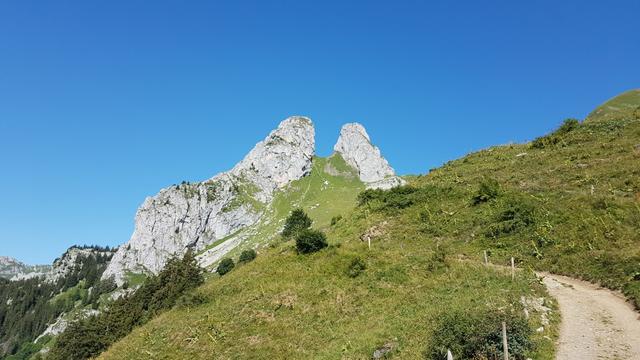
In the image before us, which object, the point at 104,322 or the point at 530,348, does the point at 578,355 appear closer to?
the point at 530,348

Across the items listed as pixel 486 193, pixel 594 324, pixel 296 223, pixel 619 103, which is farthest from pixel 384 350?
pixel 619 103

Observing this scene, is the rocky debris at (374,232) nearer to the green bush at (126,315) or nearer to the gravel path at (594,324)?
the gravel path at (594,324)

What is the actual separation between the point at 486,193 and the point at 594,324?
83.0 ft

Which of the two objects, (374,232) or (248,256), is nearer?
(374,232)

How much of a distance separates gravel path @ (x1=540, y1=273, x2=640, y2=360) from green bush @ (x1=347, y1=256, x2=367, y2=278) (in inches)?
532

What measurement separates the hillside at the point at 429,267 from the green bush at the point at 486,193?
127 mm

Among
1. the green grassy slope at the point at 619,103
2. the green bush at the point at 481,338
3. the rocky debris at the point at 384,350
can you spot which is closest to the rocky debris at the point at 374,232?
the rocky debris at the point at 384,350

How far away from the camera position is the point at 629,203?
32.2 metres

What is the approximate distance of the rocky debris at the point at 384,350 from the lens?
1965 centimetres

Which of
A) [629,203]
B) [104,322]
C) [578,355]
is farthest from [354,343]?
[104,322]

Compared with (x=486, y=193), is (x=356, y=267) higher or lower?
lower

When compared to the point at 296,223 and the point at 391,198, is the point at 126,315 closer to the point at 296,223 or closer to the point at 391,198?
the point at 296,223

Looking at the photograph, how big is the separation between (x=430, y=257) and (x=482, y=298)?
10.1 metres

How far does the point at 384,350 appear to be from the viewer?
65.5 feet
